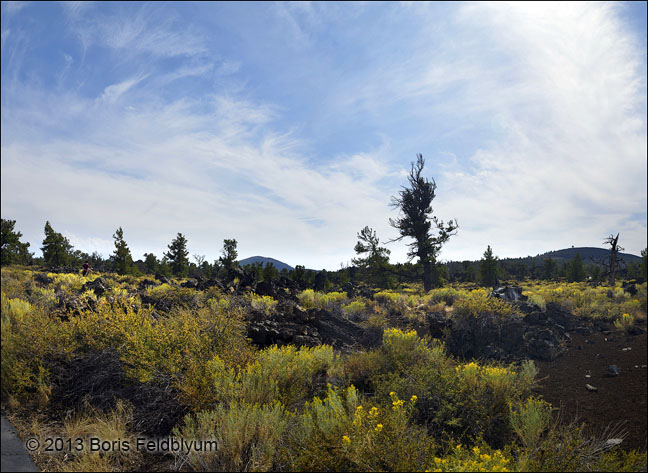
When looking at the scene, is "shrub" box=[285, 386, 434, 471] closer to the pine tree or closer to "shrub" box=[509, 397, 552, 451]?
"shrub" box=[509, 397, 552, 451]

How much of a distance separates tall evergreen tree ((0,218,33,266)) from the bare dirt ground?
8224 millimetres

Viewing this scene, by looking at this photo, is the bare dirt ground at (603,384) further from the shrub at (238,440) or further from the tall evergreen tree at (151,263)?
the tall evergreen tree at (151,263)

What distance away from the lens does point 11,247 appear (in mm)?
3328

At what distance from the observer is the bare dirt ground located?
544 centimetres

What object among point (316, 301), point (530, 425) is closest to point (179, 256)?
point (316, 301)

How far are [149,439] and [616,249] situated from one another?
1400 inches

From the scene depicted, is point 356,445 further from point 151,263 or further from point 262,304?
point 151,263

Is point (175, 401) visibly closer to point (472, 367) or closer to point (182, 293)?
point (472, 367)

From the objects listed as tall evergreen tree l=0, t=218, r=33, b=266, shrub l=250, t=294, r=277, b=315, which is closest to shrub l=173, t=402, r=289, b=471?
tall evergreen tree l=0, t=218, r=33, b=266

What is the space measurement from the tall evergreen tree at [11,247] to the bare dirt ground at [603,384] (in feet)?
27.0

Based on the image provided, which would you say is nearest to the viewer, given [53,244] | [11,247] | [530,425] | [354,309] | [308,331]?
[11,247]

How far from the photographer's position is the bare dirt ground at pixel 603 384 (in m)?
5.44

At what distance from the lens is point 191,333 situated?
619 centimetres

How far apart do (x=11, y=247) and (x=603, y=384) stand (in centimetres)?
1075
